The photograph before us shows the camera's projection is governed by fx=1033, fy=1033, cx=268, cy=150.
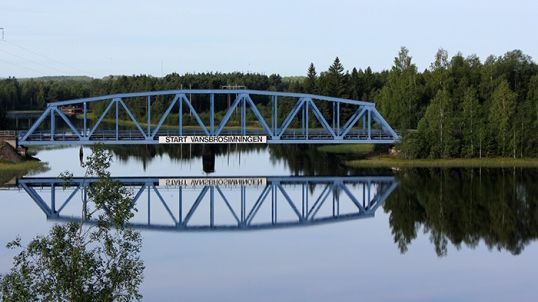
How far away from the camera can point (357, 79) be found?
117250 mm

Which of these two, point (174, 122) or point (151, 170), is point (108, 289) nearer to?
point (151, 170)

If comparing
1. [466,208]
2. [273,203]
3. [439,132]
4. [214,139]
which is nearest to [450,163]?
[439,132]

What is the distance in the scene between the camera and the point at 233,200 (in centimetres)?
5481

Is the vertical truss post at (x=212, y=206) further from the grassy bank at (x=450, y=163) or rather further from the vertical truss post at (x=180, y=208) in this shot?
the grassy bank at (x=450, y=163)

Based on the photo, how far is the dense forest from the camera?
7450 centimetres

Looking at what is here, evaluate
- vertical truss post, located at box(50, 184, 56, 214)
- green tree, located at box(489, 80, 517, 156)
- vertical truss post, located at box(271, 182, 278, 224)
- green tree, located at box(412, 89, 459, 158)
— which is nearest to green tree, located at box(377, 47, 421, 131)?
green tree, located at box(412, 89, 459, 158)

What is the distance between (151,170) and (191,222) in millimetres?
26562

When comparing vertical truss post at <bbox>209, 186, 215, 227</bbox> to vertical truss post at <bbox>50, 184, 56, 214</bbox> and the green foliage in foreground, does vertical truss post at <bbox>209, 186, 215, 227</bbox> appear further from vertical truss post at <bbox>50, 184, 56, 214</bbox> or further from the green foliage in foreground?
the green foliage in foreground

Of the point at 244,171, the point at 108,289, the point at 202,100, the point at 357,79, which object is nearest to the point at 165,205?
the point at 244,171

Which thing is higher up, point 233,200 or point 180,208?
point 233,200

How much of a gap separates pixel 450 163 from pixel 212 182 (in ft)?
62.8

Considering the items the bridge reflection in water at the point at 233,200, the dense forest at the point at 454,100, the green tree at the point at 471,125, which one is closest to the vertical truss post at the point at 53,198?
the bridge reflection in water at the point at 233,200

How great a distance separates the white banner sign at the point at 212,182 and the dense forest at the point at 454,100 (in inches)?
593

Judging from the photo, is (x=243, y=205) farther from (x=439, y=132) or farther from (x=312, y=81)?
(x=312, y=81)
